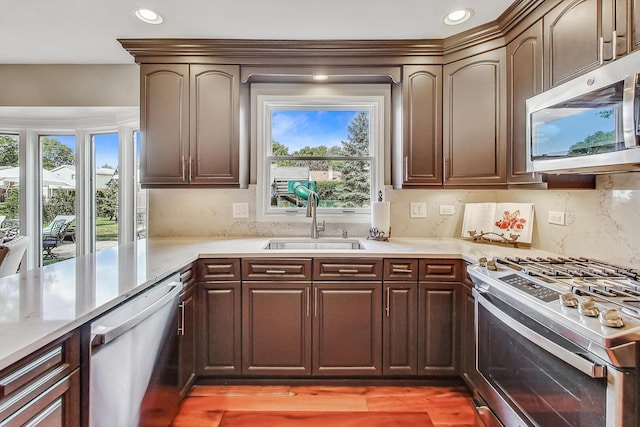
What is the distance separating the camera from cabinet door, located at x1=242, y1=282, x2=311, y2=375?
2057mm

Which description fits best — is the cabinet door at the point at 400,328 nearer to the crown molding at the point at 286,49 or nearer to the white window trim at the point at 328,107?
the white window trim at the point at 328,107

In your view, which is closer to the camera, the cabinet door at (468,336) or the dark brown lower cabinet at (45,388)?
the dark brown lower cabinet at (45,388)

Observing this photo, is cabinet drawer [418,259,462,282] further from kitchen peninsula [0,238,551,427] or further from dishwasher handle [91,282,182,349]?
dishwasher handle [91,282,182,349]

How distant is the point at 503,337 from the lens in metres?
1.41

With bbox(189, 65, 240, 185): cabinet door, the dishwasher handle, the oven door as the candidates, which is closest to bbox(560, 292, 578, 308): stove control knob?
the oven door

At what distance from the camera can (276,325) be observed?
2.06 meters

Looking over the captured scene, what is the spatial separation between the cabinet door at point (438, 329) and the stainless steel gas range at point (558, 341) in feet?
1.23

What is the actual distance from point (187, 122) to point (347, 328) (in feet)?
6.02

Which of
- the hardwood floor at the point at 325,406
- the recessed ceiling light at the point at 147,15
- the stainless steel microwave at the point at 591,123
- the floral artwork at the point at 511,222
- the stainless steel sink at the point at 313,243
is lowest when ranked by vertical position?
the hardwood floor at the point at 325,406

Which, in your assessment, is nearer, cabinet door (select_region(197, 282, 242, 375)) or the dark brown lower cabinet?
the dark brown lower cabinet

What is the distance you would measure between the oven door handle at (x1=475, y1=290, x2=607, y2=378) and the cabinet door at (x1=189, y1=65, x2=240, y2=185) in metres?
1.88

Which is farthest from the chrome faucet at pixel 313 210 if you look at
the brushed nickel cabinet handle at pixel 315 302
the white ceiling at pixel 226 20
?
the white ceiling at pixel 226 20

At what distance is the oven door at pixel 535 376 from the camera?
94cm

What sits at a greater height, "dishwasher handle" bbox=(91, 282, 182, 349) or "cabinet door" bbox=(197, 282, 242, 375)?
"dishwasher handle" bbox=(91, 282, 182, 349)
